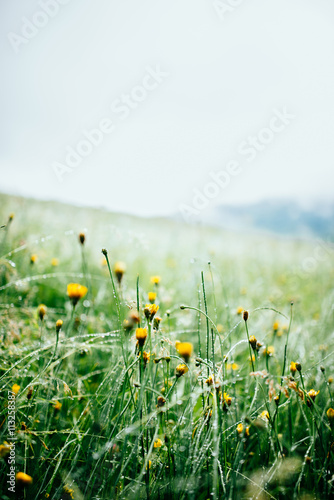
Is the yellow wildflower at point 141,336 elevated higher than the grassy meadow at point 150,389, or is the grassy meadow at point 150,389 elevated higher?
the yellow wildflower at point 141,336

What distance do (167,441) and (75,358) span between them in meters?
0.64

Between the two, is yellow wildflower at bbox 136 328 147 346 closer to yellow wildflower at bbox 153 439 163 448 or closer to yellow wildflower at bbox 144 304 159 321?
yellow wildflower at bbox 144 304 159 321

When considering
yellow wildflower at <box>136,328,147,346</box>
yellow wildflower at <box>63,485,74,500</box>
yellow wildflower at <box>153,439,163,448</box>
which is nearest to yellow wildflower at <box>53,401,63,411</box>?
yellow wildflower at <box>63,485,74,500</box>

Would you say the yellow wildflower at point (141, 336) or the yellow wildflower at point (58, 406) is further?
the yellow wildflower at point (58, 406)

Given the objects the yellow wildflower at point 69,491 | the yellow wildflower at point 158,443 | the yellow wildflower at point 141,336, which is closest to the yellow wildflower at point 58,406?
the yellow wildflower at point 69,491

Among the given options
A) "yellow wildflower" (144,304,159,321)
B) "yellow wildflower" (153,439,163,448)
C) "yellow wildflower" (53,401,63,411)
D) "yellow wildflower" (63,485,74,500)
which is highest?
"yellow wildflower" (144,304,159,321)

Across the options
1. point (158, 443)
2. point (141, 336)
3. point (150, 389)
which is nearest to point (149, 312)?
point (141, 336)

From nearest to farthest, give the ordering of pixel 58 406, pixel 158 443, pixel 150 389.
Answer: pixel 150 389
pixel 158 443
pixel 58 406

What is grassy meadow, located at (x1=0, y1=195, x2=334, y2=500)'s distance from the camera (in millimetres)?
794

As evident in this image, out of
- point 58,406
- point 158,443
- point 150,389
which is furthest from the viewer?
point 58,406

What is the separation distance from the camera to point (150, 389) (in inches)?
29.7

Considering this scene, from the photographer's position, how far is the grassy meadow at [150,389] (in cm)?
79

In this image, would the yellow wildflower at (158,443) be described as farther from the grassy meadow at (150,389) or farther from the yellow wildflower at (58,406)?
the yellow wildflower at (58,406)

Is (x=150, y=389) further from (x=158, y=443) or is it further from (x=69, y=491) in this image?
(x=69, y=491)
